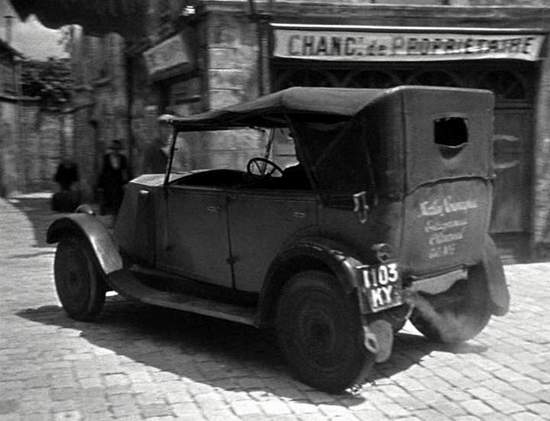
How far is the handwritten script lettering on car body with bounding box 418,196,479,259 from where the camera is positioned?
467 centimetres

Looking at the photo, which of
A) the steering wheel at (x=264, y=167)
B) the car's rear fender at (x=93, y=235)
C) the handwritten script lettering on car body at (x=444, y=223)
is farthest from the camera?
the car's rear fender at (x=93, y=235)

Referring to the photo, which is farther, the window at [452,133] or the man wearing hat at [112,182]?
the man wearing hat at [112,182]

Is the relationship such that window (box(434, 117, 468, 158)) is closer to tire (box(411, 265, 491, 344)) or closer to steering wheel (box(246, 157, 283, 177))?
tire (box(411, 265, 491, 344))

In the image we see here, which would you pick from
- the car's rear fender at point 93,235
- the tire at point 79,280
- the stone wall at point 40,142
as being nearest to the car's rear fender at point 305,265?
the car's rear fender at point 93,235

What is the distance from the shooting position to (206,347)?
18.2 feet

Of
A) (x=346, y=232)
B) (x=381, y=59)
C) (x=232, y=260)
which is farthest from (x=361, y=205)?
(x=381, y=59)

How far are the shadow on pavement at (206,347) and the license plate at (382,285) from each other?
62cm

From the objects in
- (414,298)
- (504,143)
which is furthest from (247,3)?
(414,298)

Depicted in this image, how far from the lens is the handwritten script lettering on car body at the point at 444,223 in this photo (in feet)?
15.3

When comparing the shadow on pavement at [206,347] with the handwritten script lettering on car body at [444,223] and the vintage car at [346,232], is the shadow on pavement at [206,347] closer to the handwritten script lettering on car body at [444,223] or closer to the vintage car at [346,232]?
the vintage car at [346,232]

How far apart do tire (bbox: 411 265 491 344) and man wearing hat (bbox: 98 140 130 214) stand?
21.3ft

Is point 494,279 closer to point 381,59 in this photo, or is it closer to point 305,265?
point 305,265

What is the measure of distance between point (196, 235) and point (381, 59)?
4.38m

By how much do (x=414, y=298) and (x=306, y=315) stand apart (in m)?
0.72
